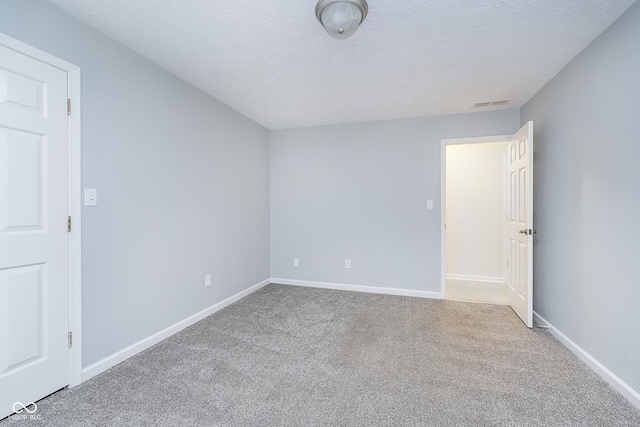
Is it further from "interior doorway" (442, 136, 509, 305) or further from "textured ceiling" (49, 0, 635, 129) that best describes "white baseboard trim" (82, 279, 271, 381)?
"interior doorway" (442, 136, 509, 305)

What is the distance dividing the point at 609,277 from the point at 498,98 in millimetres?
2054

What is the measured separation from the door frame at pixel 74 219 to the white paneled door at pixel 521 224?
3.62m

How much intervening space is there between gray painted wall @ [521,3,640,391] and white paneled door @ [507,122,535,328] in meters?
0.18

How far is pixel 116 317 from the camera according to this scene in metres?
2.06

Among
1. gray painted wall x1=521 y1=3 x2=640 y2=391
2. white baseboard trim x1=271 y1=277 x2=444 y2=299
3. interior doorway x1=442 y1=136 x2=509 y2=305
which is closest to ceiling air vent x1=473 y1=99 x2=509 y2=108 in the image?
gray painted wall x1=521 y1=3 x2=640 y2=391

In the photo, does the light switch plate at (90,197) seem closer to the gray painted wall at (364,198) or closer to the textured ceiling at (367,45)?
the textured ceiling at (367,45)

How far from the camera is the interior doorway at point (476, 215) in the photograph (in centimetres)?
436

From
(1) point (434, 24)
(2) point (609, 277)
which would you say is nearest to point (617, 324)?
(2) point (609, 277)

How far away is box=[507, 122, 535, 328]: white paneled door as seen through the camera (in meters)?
2.65

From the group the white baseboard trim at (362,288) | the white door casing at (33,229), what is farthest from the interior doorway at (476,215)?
the white door casing at (33,229)

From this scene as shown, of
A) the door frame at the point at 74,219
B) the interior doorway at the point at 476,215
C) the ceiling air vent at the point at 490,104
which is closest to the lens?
the door frame at the point at 74,219

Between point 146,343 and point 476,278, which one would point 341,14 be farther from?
point 476,278

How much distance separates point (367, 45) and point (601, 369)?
9.18ft

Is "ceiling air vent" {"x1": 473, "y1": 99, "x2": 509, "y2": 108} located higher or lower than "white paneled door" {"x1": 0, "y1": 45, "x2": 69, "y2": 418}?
higher
